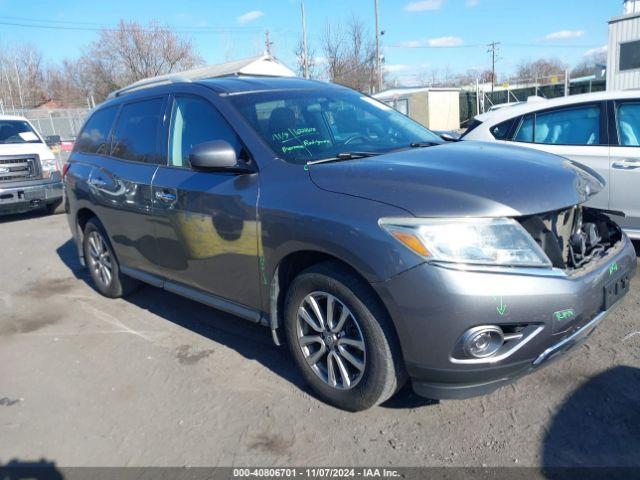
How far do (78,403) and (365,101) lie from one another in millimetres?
2982

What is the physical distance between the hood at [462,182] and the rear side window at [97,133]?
→ 2.78 meters

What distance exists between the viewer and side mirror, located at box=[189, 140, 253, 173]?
3.19 metres

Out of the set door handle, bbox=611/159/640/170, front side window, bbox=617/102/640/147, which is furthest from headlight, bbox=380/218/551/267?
front side window, bbox=617/102/640/147

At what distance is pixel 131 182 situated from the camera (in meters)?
4.29

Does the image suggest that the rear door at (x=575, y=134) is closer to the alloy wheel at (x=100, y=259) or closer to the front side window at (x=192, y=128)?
the front side window at (x=192, y=128)

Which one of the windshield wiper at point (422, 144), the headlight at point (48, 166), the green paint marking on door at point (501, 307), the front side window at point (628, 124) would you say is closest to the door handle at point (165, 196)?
the windshield wiper at point (422, 144)

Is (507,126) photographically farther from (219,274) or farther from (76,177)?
(76,177)

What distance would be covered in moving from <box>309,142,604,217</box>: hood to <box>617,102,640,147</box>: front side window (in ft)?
7.53

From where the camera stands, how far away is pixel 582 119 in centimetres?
544

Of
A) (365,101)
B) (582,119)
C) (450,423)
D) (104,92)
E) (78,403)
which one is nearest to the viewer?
(450,423)

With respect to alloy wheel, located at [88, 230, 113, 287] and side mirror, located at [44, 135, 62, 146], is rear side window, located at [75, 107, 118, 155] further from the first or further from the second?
side mirror, located at [44, 135, 62, 146]

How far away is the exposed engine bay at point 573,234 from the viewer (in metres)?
2.71

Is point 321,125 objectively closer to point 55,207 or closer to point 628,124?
point 628,124

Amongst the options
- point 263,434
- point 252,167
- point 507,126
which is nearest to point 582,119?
point 507,126
